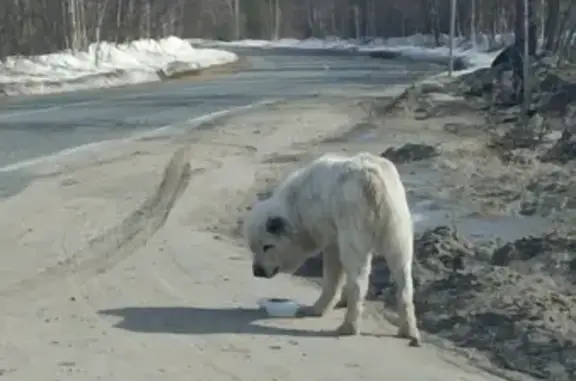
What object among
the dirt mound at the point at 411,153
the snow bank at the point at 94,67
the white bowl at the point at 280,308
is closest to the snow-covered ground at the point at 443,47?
the snow bank at the point at 94,67

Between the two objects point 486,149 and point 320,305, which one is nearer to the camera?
point 320,305

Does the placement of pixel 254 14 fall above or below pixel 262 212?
below

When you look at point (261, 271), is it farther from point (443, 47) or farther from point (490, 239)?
point (443, 47)

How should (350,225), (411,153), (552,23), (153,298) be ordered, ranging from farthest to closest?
(552,23), (411,153), (153,298), (350,225)

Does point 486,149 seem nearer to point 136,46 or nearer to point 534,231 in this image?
point 534,231

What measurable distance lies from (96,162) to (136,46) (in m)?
38.1

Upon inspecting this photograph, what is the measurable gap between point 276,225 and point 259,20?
403 ft

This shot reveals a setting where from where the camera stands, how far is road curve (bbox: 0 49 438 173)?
819 inches

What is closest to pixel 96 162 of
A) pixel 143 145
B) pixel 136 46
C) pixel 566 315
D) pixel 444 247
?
pixel 143 145

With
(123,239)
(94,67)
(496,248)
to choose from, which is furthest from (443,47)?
(496,248)

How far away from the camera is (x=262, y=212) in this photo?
28.1ft

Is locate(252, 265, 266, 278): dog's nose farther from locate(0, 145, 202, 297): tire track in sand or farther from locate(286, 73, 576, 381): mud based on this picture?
locate(0, 145, 202, 297): tire track in sand

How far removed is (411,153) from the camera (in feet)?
52.3

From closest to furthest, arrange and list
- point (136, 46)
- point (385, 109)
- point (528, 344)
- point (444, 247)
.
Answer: point (528, 344), point (444, 247), point (385, 109), point (136, 46)
